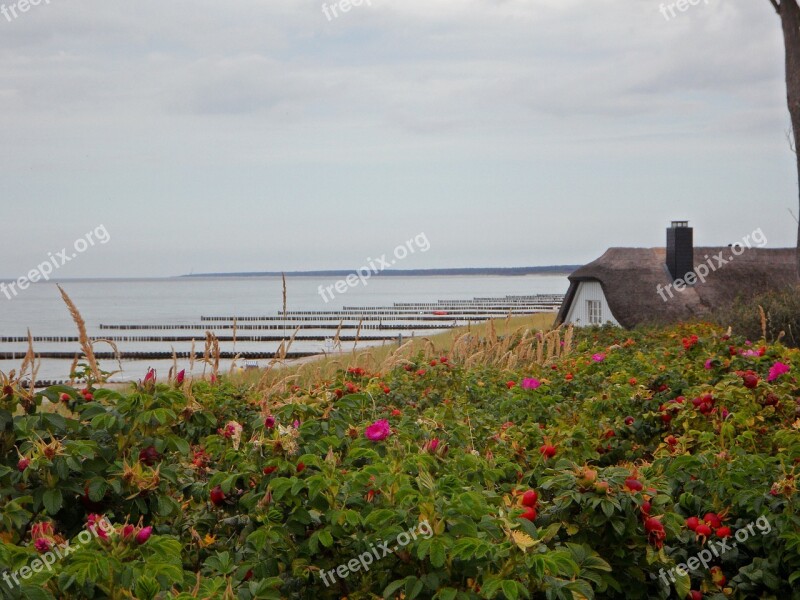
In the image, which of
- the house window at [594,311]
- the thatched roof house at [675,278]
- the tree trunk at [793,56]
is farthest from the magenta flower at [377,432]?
the house window at [594,311]

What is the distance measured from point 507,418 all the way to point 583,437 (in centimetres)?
127

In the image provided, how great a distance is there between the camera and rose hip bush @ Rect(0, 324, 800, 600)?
2.13 m

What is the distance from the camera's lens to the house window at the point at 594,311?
19969 mm

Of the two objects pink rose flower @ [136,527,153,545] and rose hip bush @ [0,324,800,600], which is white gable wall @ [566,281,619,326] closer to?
rose hip bush @ [0,324,800,600]

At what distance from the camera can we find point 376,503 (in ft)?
8.07

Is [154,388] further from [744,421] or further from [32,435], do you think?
[744,421]

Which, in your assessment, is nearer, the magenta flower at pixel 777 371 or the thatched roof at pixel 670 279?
the magenta flower at pixel 777 371

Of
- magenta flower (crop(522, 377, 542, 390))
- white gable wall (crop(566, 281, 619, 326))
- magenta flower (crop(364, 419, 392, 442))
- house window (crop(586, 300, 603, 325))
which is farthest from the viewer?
house window (crop(586, 300, 603, 325))

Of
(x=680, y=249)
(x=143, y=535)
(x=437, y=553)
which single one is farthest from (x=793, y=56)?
(x=143, y=535)

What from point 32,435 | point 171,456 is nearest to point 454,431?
point 171,456

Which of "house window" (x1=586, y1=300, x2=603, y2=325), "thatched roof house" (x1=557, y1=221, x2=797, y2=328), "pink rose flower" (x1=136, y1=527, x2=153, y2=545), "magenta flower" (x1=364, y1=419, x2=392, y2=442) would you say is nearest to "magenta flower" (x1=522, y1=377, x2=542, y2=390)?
"magenta flower" (x1=364, y1=419, x2=392, y2=442)

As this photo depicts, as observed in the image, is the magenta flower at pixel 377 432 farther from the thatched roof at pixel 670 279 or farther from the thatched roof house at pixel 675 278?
the thatched roof house at pixel 675 278

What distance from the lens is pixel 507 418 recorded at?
199 inches

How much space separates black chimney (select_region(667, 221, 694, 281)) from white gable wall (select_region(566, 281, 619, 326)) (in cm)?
178
